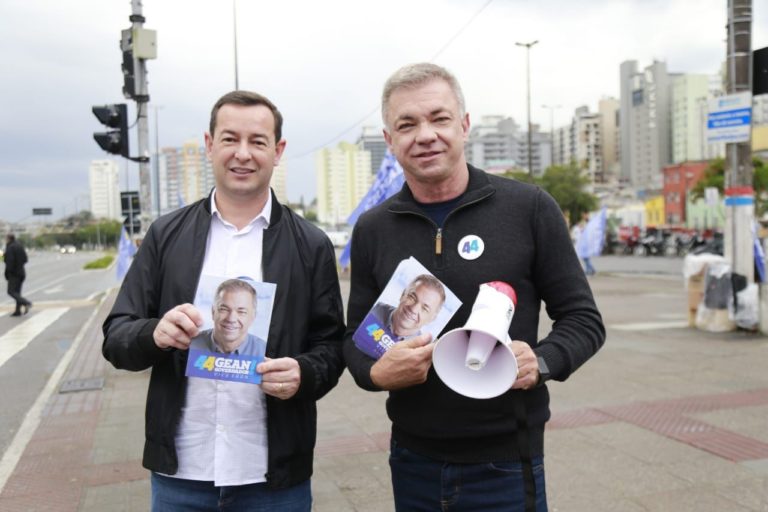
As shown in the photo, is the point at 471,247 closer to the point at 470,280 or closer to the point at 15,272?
the point at 470,280

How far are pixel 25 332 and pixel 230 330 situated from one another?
13340 mm

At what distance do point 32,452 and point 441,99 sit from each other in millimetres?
5105

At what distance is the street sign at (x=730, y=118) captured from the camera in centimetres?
988

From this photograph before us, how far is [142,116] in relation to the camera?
1005 centimetres

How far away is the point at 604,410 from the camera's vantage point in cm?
621

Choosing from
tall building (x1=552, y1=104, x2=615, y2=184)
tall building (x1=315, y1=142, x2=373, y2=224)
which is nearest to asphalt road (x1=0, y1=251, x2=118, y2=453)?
tall building (x1=315, y1=142, x2=373, y2=224)

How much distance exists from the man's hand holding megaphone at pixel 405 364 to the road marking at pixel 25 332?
985 cm

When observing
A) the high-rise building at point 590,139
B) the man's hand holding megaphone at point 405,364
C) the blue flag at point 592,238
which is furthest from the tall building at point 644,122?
the man's hand holding megaphone at point 405,364

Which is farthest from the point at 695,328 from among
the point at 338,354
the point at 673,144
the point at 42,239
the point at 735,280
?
the point at 42,239

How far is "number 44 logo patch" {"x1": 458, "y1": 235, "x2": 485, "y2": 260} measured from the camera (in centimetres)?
212

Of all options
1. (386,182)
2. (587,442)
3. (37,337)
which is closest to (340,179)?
(37,337)

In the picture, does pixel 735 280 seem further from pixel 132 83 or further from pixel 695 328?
pixel 132 83

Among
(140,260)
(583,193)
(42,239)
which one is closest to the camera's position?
(140,260)

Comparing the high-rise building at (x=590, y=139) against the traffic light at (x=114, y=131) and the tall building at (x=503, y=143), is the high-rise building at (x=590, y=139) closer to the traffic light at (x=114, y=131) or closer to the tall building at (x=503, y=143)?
the tall building at (x=503, y=143)
